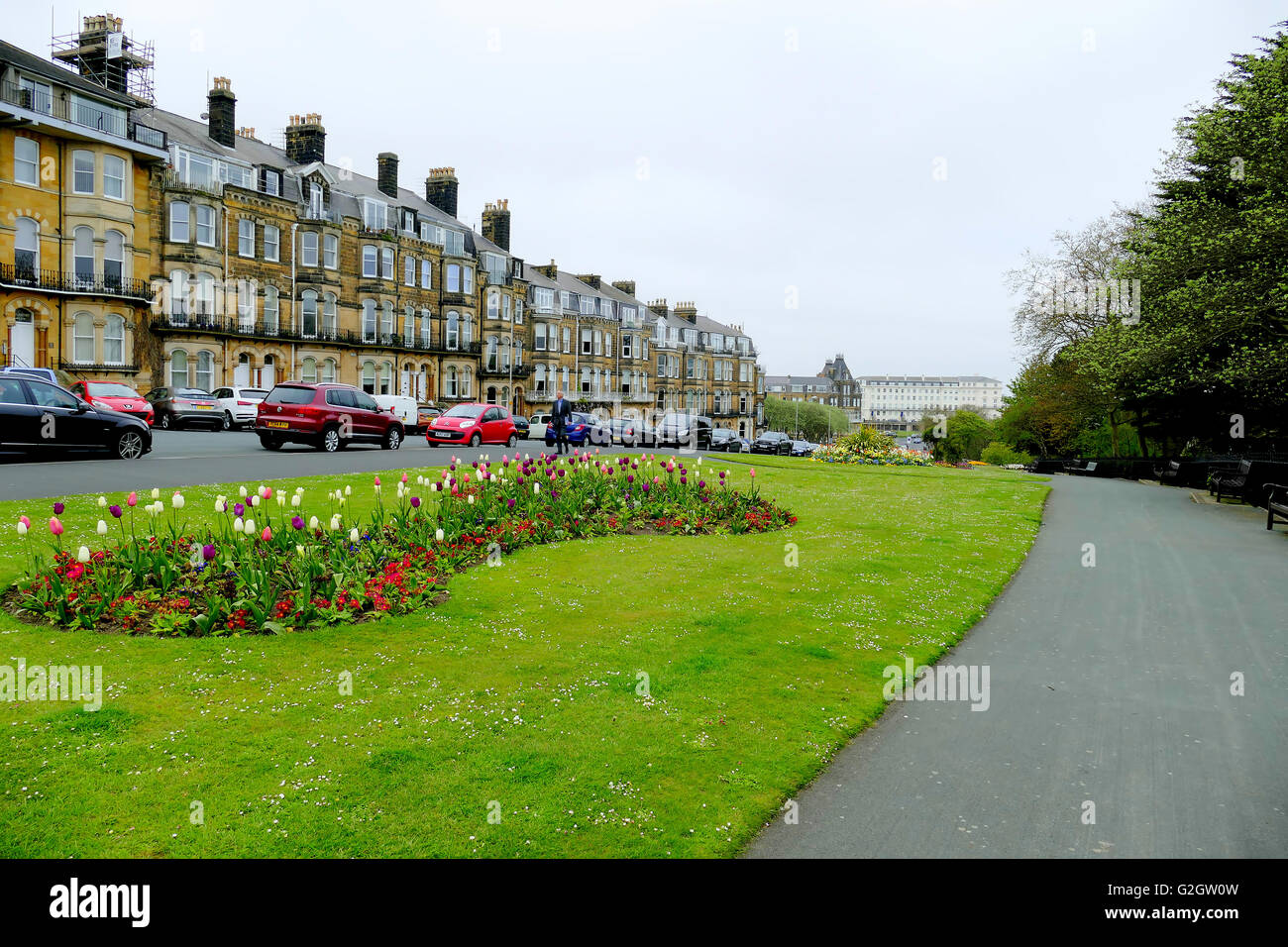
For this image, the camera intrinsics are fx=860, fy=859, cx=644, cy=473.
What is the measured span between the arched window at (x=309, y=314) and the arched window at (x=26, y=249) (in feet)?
48.3

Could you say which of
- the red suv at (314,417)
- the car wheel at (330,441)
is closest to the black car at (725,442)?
the red suv at (314,417)

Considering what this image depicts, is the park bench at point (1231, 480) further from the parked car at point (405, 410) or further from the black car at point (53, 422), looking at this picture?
the parked car at point (405, 410)

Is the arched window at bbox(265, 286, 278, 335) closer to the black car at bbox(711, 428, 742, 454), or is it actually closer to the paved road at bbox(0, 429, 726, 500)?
the paved road at bbox(0, 429, 726, 500)

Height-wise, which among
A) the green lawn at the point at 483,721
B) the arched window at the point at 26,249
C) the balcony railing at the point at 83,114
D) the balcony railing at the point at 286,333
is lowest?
the green lawn at the point at 483,721

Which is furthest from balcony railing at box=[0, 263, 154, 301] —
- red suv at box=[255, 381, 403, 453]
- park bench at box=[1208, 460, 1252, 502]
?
park bench at box=[1208, 460, 1252, 502]

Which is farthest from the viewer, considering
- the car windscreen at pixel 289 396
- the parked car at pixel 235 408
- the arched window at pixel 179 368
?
the arched window at pixel 179 368

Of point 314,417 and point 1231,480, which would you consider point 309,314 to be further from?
point 1231,480

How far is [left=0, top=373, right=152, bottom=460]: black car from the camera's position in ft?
60.0

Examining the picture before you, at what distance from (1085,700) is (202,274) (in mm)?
48122

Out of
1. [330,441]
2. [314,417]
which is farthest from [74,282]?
[330,441]

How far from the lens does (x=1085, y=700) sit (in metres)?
7.05

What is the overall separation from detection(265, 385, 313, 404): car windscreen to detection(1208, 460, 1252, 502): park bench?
84.9 ft

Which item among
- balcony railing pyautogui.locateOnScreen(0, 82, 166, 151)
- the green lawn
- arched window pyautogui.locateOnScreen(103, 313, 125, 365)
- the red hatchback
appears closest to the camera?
the green lawn

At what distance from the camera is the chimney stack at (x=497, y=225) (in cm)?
6994
